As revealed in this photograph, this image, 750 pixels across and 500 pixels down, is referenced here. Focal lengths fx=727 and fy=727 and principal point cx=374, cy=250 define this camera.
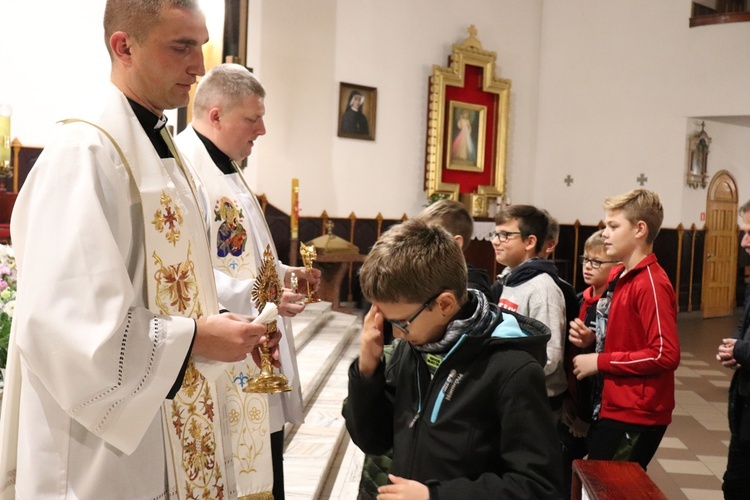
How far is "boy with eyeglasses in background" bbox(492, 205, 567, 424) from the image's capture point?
292 cm

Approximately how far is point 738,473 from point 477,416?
6.64 feet

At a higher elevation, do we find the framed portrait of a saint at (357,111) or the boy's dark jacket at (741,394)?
the framed portrait of a saint at (357,111)

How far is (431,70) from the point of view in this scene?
11234mm

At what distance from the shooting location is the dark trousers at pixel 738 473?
2.94 metres

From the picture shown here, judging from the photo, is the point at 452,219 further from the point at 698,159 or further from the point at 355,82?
the point at 698,159

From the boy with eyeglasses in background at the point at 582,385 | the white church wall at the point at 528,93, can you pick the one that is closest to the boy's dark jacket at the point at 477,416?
the boy with eyeglasses in background at the point at 582,385

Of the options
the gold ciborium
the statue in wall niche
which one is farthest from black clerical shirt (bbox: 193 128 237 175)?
the statue in wall niche

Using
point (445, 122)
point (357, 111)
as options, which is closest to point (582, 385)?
point (357, 111)

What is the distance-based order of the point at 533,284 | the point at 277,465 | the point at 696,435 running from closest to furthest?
the point at 277,465
the point at 533,284
the point at 696,435

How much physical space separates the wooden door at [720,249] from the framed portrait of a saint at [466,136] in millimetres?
4072

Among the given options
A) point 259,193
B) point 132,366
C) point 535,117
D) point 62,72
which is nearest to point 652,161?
point 535,117

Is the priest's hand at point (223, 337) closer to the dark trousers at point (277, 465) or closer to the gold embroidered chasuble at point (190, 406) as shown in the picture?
the gold embroidered chasuble at point (190, 406)

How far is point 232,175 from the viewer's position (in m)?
2.64

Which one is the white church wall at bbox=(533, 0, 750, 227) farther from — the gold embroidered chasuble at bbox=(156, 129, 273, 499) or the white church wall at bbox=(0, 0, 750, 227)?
the gold embroidered chasuble at bbox=(156, 129, 273, 499)
